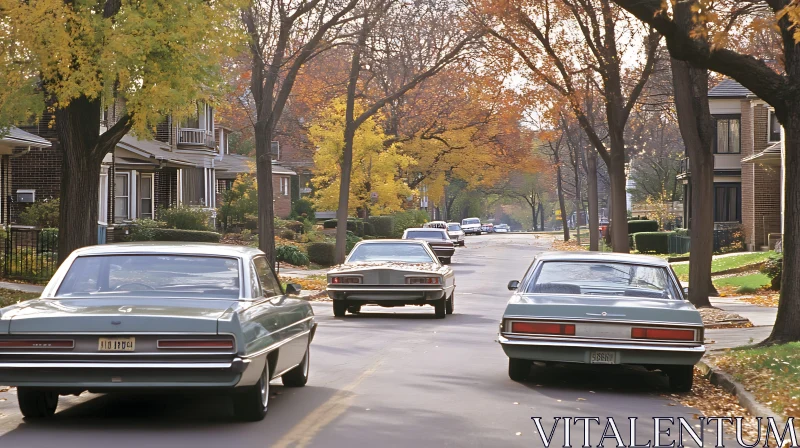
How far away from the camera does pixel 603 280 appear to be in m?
12.7

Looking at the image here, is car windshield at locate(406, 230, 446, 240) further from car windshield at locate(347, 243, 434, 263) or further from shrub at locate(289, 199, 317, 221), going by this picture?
shrub at locate(289, 199, 317, 221)

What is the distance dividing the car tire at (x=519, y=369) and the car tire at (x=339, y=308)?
9.20 m

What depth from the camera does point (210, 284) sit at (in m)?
9.63

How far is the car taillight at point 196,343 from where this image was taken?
331 inches

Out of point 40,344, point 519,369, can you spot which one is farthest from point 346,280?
point 40,344

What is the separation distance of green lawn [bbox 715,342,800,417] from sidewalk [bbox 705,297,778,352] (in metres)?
1.22

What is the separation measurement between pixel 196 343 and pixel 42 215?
3076cm

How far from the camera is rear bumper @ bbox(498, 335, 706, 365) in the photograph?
11289 millimetres

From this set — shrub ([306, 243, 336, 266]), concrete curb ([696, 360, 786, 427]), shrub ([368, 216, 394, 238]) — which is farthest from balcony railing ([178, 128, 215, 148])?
concrete curb ([696, 360, 786, 427])

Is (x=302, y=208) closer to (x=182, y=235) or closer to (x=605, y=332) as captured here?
(x=182, y=235)

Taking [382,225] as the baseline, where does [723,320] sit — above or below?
below

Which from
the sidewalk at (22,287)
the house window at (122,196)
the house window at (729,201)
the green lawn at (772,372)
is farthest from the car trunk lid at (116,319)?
the house window at (729,201)

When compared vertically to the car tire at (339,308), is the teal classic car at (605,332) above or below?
above

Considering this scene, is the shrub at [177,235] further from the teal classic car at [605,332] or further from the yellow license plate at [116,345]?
the yellow license plate at [116,345]
